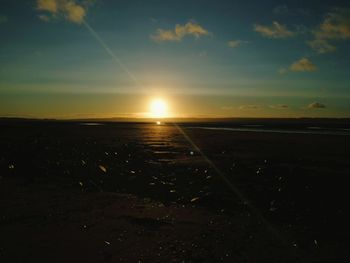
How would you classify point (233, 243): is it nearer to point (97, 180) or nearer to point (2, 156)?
point (97, 180)

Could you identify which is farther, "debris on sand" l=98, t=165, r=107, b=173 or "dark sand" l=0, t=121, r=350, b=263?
"debris on sand" l=98, t=165, r=107, b=173

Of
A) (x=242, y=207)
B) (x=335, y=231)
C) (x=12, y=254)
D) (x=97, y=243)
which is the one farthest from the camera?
(x=242, y=207)

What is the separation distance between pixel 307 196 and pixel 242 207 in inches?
102

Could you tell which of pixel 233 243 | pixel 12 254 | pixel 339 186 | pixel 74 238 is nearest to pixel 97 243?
pixel 74 238

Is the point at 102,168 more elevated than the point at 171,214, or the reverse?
the point at 102,168

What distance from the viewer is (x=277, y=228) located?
7844 mm

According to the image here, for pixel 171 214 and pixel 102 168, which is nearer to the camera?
pixel 171 214

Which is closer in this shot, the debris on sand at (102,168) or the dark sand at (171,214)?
the dark sand at (171,214)

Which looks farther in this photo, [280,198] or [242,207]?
[280,198]

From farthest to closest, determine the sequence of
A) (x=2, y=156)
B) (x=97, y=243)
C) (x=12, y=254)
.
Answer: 1. (x=2, y=156)
2. (x=97, y=243)
3. (x=12, y=254)

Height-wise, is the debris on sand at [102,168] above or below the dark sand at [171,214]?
above

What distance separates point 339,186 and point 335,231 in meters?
5.13

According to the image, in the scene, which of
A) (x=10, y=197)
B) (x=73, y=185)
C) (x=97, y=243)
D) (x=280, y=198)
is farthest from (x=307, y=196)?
(x=10, y=197)

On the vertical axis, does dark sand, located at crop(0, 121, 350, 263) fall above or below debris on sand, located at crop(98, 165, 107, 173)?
below
